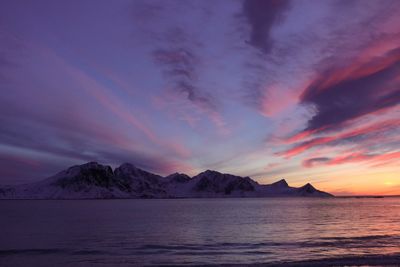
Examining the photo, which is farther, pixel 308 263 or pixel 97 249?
pixel 97 249

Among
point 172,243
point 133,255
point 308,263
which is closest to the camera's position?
point 308,263

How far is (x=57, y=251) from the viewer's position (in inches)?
1960

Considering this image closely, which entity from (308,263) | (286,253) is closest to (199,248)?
(286,253)

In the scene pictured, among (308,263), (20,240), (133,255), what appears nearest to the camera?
(308,263)

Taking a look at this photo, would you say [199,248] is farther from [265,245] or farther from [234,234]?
[234,234]

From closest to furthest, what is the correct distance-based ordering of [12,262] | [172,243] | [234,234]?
[12,262]
[172,243]
[234,234]

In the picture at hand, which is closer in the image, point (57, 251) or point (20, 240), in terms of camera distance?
point (57, 251)

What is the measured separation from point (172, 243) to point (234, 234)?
1452 centimetres

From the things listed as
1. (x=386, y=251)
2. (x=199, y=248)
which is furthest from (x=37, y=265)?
(x=386, y=251)

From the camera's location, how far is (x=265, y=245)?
175 feet

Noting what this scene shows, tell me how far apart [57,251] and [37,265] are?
915cm

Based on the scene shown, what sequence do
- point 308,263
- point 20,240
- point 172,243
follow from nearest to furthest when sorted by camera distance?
point 308,263, point 172,243, point 20,240

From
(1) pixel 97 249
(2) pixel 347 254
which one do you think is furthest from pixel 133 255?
(2) pixel 347 254

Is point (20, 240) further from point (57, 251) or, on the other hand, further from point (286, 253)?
point (286, 253)
